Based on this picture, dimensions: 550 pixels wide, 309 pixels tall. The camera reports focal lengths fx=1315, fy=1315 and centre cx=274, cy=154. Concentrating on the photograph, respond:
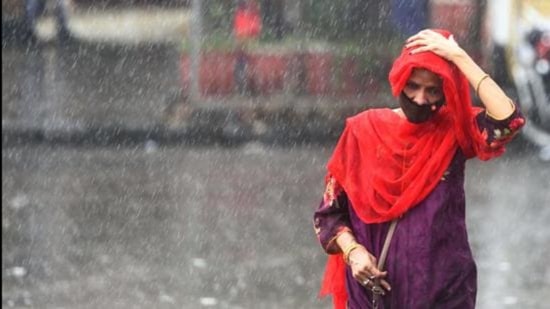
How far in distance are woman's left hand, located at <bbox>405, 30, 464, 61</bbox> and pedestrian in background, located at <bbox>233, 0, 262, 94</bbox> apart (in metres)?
9.76

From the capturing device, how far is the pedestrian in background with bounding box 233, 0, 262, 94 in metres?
13.1

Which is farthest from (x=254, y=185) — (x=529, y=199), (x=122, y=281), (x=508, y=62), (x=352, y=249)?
(x=352, y=249)

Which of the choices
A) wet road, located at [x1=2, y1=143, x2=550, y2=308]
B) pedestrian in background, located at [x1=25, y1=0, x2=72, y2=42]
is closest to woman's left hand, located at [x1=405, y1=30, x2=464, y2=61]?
wet road, located at [x1=2, y1=143, x2=550, y2=308]

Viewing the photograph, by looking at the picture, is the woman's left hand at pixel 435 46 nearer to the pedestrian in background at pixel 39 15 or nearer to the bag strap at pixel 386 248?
the bag strap at pixel 386 248

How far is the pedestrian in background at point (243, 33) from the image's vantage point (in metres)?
13.1

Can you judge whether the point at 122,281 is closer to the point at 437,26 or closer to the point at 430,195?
the point at 430,195

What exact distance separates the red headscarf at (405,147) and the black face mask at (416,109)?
0.6 inches

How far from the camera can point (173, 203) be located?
9.47 metres

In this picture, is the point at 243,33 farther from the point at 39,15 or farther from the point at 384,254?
the point at 384,254

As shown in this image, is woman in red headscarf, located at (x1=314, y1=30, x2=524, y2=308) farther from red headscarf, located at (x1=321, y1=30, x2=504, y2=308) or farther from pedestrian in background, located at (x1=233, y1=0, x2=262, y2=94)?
pedestrian in background, located at (x1=233, y1=0, x2=262, y2=94)

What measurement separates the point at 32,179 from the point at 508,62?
16.6ft

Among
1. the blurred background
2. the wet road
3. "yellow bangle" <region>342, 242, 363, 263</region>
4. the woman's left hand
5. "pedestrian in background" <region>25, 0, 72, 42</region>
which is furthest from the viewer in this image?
"pedestrian in background" <region>25, 0, 72, 42</region>

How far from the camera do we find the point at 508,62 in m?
13.0

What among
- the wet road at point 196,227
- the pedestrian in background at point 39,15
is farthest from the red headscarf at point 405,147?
the pedestrian in background at point 39,15
